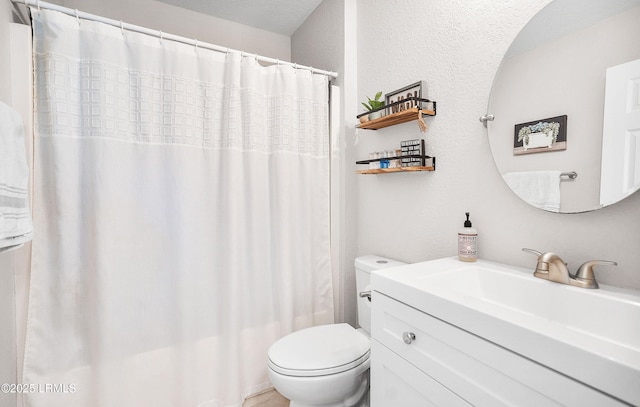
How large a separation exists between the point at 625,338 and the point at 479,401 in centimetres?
40

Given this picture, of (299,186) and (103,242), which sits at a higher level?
(299,186)

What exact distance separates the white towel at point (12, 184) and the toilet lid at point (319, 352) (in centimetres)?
100

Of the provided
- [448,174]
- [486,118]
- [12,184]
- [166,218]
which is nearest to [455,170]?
[448,174]

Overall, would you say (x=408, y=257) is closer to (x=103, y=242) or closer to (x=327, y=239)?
(x=327, y=239)

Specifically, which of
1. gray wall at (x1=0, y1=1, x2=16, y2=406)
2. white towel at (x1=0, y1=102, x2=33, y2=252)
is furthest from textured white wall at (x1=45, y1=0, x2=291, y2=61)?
white towel at (x1=0, y1=102, x2=33, y2=252)

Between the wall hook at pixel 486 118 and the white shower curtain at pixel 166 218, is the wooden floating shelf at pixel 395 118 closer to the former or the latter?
the wall hook at pixel 486 118

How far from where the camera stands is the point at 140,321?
142cm

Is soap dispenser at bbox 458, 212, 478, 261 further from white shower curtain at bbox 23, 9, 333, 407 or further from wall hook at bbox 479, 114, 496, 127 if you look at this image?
white shower curtain at bbox 23, 9, 333, 407

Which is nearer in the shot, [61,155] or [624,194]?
[624,194]

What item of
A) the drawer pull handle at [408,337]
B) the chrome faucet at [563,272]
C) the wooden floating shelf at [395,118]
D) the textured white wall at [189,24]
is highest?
the textured white wall at [189,24]

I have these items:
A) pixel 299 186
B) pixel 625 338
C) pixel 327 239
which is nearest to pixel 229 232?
pixel 299 186

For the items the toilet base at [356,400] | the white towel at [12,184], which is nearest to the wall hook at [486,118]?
the toilet base at [356,400]

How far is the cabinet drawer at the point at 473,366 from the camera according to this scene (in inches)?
21.5

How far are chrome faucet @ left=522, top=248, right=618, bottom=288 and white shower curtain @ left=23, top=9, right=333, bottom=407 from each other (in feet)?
3.82
